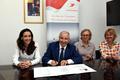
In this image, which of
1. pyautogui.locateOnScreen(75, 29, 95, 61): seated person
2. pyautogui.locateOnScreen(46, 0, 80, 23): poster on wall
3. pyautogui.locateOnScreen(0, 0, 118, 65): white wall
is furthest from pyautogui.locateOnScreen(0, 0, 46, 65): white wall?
pyautogui.locateOnScreen(75, 29, 95, 61): seated person

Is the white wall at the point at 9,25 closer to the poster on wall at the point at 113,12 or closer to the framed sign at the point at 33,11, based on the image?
the framed sign at the point at 33,11

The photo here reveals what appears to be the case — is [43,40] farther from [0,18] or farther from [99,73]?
[99,73]

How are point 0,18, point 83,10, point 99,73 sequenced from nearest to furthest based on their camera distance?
point 99,73, point 0,18, point 83,10

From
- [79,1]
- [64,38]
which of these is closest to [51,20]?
[79,1]

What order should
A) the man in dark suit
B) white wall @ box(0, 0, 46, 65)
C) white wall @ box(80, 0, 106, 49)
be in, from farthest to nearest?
white wall @ box(80, 0, 106, 49) < white wall @ box(0, 0, 46, 65) < the man in dark suit

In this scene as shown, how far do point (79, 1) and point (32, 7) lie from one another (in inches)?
38.3

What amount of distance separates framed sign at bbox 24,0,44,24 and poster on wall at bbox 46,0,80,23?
24 cm

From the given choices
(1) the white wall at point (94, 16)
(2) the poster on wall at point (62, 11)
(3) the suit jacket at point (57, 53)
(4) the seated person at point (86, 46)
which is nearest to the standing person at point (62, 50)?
(3) the suit jacket at point (57, 53)

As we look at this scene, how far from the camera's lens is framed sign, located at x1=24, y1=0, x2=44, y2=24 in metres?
3.93

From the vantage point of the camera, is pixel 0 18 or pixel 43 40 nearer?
pixel 0 18

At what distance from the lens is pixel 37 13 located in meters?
4.00

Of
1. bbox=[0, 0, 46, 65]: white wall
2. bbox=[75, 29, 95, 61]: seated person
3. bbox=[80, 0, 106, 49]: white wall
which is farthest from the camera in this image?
bbox=[80, 0, 106, 49]: white wall

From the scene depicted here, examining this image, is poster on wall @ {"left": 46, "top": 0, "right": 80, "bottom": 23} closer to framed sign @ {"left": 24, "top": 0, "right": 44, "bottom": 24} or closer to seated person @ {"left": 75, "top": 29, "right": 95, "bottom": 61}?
framed sign @ {"left": 24, "top": 0, "right": 44, "bottom": 24}

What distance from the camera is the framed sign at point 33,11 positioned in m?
3.93
